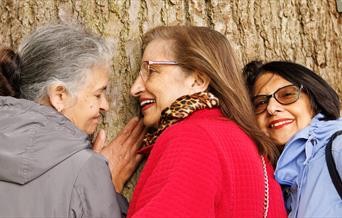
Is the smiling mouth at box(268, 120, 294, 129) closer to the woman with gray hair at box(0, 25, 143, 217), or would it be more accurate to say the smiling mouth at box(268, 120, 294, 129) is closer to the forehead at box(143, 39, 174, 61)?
the forehead at box(143, 39, 174, 61)

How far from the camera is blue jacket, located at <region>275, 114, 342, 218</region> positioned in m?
2.80

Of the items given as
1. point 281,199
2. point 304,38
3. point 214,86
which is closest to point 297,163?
point 281,199

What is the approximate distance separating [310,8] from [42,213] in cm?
208

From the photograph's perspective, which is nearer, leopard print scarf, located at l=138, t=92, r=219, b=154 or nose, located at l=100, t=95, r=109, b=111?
leopard print scarf, located at l=138, t=92, r=219, b=154

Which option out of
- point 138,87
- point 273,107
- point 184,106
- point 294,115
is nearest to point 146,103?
point 138,87

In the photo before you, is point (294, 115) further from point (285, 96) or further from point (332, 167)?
point (332, 167)

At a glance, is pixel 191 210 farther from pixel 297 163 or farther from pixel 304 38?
pixel 304 38

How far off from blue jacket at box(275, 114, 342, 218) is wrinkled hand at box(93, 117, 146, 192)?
2.66 ft

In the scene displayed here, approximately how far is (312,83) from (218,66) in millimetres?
621

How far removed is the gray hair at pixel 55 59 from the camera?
2961mm

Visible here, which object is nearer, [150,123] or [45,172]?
[45,172]

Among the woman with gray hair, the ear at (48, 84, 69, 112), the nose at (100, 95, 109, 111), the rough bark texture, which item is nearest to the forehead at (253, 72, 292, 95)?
the rough bark texture

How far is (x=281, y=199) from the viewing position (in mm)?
2955

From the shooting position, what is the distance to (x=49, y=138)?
249cm
